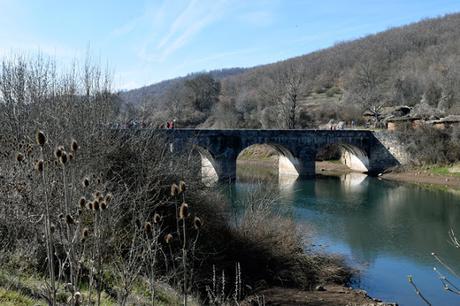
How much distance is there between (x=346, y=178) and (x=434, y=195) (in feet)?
33.4

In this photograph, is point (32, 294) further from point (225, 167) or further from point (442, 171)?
point (442, 171)

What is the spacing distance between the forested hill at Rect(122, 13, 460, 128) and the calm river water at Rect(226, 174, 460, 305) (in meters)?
Answer: 14.2

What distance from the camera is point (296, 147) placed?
40.8m

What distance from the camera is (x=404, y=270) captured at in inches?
592

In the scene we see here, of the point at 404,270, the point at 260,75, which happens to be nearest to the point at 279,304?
the point at 404,270

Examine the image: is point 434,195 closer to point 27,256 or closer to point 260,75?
point 27,256

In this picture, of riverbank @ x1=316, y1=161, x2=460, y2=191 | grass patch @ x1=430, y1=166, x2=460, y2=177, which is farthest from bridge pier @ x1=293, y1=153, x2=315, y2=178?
grass patch @ x1=430, y1=166, x2=460, y2=177

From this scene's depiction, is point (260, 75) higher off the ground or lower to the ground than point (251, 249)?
higher

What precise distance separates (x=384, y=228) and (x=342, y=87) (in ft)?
242

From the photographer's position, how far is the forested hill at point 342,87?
59875mm

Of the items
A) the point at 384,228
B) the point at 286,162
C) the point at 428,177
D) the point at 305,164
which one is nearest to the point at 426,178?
the point at 428,177

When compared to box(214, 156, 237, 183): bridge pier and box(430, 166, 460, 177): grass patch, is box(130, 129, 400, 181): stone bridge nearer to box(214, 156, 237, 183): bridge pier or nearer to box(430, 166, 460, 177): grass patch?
box(214, 156, 237, 183): bridge pier

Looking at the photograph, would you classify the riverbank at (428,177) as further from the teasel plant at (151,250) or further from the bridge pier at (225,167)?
the teasel plant at (151,250)

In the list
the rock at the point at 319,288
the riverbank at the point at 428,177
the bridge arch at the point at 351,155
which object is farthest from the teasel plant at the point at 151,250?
the bridge arch at the point at 351,155
